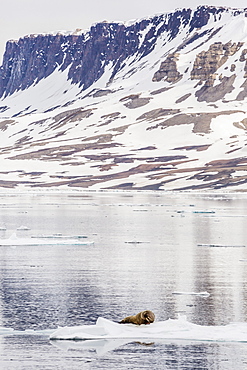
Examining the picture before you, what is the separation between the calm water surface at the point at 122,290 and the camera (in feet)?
63.5

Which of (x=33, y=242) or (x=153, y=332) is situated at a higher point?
(x=33, y=242)

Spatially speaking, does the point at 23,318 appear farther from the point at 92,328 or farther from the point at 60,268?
the point at 60,268

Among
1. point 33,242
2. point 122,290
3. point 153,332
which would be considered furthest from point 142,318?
point 33,242

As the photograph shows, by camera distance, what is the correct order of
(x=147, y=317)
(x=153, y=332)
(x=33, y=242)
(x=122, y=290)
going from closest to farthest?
(x=153, y=332) → (x=147, y=317) → (x=122, y=290) → (x=33, y=242)

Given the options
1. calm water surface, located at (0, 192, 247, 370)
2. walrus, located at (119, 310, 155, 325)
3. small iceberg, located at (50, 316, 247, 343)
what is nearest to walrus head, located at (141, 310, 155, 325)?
walrus, located at (119, 310, 155, 325)

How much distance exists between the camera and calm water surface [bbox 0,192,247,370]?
1936cm

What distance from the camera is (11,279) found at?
102 feet

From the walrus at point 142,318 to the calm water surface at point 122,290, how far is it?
49.3 inches

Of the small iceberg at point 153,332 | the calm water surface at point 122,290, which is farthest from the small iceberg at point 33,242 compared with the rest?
the small iceberg at point 153,332

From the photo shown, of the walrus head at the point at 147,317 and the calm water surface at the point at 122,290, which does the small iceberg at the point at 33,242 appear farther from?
the walrus head at the point at 147,317

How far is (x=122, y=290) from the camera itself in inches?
1139

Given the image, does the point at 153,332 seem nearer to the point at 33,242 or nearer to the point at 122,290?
the point at 122,290

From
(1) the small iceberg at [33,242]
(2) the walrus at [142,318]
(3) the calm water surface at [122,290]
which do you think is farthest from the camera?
(1) the small iceberg at [33,242]

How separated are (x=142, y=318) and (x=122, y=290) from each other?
6.77 meters
